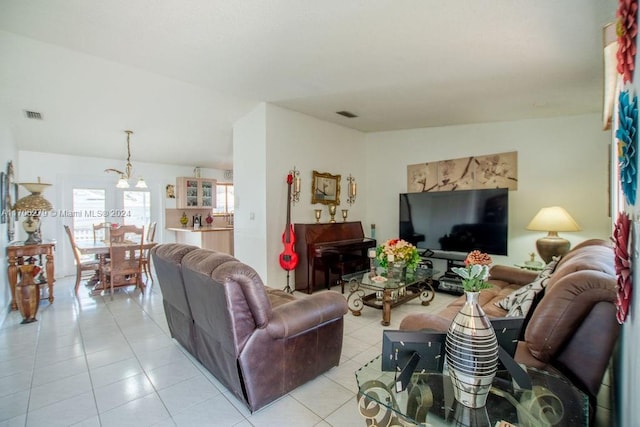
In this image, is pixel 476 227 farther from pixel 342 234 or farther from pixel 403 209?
pixel 342 234

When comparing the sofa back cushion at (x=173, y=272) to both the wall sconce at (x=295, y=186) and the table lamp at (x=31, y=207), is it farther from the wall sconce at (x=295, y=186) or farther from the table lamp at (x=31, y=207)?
the table lamp at (x=31, y=207)

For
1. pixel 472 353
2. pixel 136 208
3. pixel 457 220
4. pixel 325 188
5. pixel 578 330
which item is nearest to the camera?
pixel 472 353

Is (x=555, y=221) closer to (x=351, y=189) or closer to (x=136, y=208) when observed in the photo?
(x=351, y=189)

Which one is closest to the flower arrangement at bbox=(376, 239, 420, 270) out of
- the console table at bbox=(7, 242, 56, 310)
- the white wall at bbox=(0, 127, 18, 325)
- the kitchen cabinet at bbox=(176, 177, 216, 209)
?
the console table at bbox=(7, 242, 56, 310)

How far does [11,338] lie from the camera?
293 centimetres

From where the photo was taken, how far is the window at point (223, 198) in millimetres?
7848

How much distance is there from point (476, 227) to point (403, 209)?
45.3 inches

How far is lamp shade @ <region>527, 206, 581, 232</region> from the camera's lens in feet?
11.6

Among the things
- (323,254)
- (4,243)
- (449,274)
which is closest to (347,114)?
(323,254)

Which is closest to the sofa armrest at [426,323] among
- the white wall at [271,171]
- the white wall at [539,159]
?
the white wall at [271,171]

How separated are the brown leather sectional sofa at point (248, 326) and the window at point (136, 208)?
488cm

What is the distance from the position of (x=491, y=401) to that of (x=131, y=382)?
7.84 ft

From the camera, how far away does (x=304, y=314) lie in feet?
6.55

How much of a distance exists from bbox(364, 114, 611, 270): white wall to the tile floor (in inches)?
105
